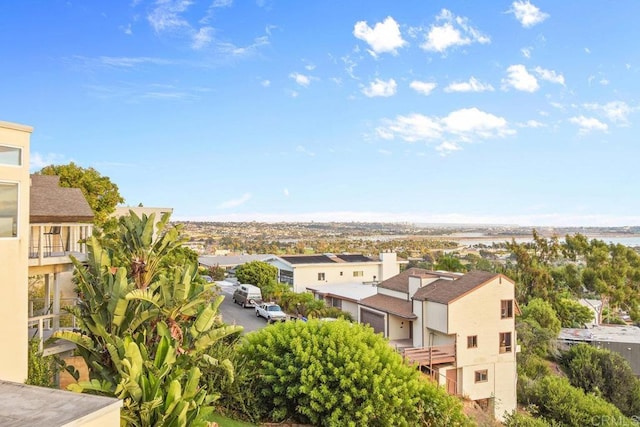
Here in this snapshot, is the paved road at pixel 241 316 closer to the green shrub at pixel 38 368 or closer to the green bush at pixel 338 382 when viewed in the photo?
the green bush at pixel 338 382

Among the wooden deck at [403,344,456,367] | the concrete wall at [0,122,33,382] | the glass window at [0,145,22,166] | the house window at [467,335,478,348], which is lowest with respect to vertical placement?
the wooden deck at [403,344,456,367]

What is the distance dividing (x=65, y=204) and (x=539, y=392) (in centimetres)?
2406

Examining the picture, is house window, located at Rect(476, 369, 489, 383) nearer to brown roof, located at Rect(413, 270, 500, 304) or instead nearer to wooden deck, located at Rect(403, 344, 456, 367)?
wooden deck, located at Rect(403, 344, 456, 367)

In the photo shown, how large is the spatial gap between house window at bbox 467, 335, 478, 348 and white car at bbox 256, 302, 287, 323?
1273cm

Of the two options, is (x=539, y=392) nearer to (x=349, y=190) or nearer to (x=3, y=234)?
(x=3, y=234)

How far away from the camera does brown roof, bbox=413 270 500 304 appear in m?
23.7

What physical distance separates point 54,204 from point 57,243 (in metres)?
1.42

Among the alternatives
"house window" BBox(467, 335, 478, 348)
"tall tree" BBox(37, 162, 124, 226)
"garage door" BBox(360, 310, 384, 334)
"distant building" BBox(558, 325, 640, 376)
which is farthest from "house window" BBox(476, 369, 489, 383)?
"tall tree" BBox(37, 162, 124, 226)

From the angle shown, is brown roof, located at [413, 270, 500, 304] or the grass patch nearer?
the grass patch

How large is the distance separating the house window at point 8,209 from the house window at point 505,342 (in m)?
22.9

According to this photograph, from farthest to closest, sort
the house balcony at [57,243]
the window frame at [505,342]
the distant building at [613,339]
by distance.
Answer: the distant building at [613,339] → the window frame at [505,342] → the house balcony at [57,243]

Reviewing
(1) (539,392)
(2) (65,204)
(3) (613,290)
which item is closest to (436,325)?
(1) (539,392)

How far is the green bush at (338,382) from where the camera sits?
540 inches
